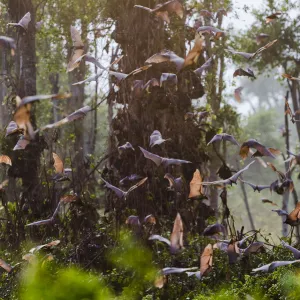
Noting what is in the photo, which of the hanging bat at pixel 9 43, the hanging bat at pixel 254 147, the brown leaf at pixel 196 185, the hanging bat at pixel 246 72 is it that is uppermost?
the hanging bat at pixel 9 43

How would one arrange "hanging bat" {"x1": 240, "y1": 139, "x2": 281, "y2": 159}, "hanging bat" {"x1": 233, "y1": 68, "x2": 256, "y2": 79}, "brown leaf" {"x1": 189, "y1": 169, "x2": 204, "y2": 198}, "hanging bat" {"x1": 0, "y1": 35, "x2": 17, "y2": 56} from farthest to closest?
"hanging bat" {"x1": 233, "y1": 68, "x2": 256, "y2": 79}
"hanging bat" {"x1": 240, "y1": 139, "x2": 281, "y2": 159}
"hanging bat" {"x1": 0, "y1": 35, "x2": 17, "y2": 56}
"brown leaf" {"x1": 189, "y1": 169, "x2": 204, "y2": 198}

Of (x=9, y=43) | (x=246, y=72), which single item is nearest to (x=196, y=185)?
(x=246, y=72)

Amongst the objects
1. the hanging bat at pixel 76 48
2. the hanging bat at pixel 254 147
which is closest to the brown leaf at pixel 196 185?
the hanging bat at pixel 254 147

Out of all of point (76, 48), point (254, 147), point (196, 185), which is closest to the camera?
point (196, 185)

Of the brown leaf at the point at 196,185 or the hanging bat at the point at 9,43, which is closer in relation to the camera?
the brown leaf at the point at 196,185

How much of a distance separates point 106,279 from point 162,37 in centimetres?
339

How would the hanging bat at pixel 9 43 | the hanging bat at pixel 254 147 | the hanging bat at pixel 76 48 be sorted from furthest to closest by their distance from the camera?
the hanging bat at pixel 76 48, the hanging bat at pixel 254 147, the hanging bat at pixel 9 43

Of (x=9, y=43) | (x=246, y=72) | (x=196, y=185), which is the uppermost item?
(x=9, y=43)

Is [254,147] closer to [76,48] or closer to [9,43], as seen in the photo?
[76,48]

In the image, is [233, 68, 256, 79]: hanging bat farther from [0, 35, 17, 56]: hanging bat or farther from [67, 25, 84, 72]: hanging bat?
[0, 35, 17, 56]: hanging bat

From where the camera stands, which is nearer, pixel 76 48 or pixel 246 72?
pixel 76 48

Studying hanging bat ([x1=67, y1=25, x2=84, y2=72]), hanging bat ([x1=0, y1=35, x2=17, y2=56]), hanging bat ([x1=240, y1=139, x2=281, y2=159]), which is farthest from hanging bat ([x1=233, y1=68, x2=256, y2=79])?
hanging bat ([x1=0, y1=35, x2=17, y2=56])

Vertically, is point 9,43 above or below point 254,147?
above

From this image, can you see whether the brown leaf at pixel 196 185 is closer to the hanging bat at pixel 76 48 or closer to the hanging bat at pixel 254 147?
the hanging bat at pixel 254 147
